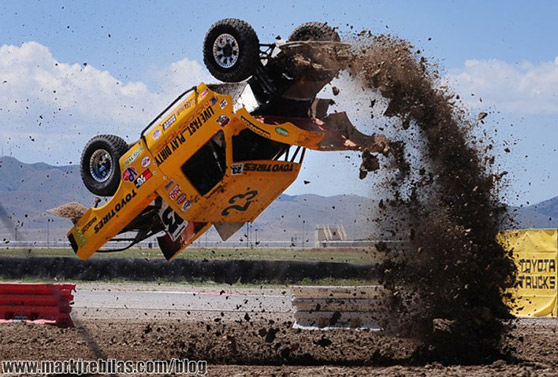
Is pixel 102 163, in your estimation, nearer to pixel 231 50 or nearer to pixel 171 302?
pixel 231 50

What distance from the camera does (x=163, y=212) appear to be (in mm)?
12516

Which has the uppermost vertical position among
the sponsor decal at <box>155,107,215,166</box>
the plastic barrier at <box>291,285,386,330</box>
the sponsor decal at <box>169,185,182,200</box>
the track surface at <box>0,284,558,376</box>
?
the sponsor decal at <box>155,107,215,166</box>

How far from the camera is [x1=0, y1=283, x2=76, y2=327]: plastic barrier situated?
15.0 m

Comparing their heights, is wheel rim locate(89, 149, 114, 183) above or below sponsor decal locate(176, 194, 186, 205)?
above

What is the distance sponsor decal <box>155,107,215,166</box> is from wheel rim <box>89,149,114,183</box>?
0.94 metres

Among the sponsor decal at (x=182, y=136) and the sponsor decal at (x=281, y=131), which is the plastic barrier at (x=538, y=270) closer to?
the sponsor decal at (x=281, y=131)

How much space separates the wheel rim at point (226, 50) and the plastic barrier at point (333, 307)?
5.07 metres

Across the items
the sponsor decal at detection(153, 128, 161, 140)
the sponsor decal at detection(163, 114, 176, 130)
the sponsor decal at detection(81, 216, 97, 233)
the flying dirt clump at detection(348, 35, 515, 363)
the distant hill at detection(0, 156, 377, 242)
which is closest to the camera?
the flying dirt clump at detection(348, 35, 515, 363)

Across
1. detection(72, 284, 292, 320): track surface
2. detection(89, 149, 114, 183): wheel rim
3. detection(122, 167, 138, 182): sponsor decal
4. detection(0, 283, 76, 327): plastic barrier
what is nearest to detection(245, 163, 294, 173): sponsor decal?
detection(122, 167, 138, 182): sponsor decal

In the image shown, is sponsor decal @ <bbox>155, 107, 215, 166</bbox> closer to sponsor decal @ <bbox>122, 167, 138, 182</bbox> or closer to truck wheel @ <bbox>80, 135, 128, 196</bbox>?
sponsor decal @ <bbox>122, 167, 138, 182</bbox>

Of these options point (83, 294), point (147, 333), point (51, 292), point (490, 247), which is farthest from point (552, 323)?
point (83, 294)

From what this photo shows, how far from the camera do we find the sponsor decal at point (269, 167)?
11.8 meters

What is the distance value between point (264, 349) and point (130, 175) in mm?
3149

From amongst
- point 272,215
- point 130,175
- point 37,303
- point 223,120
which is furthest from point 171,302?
point 272,215
